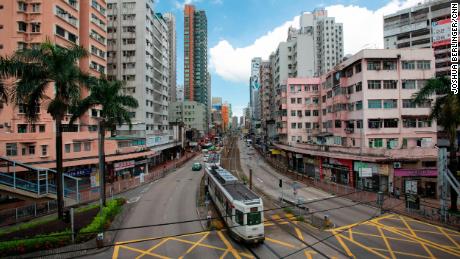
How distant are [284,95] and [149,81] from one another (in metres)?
33.1

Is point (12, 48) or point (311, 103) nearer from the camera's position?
point (12, 48)

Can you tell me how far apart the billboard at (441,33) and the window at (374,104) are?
42.5 metres

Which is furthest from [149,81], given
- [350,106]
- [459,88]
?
[459,88]

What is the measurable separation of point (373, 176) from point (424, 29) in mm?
65187

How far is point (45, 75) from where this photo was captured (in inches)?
830

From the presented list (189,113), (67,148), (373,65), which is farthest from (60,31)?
(189,113)

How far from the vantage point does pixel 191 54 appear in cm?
19612

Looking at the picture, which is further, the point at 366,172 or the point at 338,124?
the point at 338,124

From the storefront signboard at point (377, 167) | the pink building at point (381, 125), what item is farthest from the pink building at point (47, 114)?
the storefront signboard at point (377, 167)

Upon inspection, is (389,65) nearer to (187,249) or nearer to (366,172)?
(366,172)

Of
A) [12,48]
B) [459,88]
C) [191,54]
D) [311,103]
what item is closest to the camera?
[459,88]

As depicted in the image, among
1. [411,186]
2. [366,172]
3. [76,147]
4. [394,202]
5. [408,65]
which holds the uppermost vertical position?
[408,65]

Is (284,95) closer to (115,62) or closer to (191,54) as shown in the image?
(115,62)

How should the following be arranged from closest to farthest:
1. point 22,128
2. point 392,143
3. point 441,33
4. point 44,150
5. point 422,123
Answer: point 44,150 < point 22,128 < point 392,143 < point 422,123 < point 441,33
